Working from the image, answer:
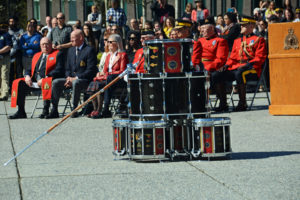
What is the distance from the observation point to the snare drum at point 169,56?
8.27 m

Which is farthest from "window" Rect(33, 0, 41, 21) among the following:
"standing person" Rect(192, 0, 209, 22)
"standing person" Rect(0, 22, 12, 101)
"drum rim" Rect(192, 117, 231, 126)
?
"drum rim" Rect(192, 117, 231, 126)

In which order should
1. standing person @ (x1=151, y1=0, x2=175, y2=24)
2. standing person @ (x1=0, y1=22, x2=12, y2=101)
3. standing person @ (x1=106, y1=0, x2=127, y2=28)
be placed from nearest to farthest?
standing person @ (x1=0, y1=22, x2=12, y2=101), standing person @ (x1=106, y1=0, x2=127, y2=28), standing person @ (x1=151, y1=0, x2=175, y2=24)

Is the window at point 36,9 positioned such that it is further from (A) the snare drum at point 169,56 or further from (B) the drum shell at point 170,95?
(B) the drum shell at point 170,95

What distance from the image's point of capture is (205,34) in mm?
13867

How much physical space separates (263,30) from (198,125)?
12.0 metres

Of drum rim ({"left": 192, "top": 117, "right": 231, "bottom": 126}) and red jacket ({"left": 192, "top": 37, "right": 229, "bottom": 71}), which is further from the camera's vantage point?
red jacket ({"left": 192, "top": 37, "right": 229, "bottom": 71})

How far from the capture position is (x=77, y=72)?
543 inches

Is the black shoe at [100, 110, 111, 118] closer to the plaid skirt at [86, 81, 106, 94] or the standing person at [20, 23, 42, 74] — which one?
the plaid skirt at [86, 81, 106, 94]

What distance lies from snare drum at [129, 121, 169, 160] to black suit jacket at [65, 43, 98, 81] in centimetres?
596

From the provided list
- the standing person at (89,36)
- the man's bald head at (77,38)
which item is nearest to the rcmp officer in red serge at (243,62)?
the man's bald head at (77,38)

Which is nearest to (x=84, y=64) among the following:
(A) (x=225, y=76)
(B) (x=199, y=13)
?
(A) (x=225, y=76)

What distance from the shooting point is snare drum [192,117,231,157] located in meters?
7.73

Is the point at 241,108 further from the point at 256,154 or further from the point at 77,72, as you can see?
the point at 256,154

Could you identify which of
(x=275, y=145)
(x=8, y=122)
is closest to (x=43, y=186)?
(x=275, y=145)
